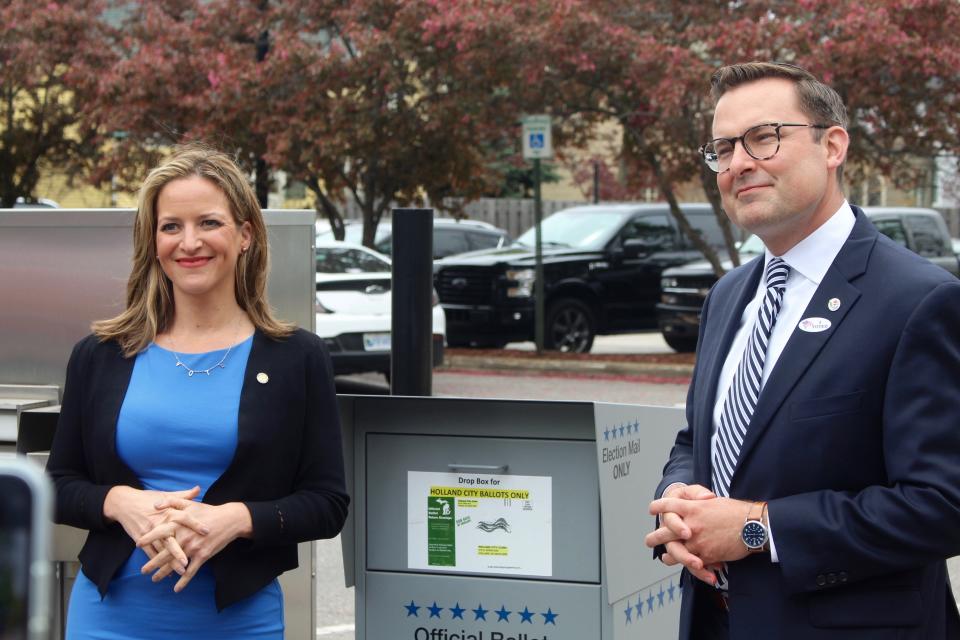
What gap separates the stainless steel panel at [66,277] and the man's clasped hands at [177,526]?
5.11 feet

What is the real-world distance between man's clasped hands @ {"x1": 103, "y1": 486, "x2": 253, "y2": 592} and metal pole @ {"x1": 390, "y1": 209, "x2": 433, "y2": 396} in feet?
3.74

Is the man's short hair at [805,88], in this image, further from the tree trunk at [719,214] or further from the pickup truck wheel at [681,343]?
the pickup truck wheel at [681,343]

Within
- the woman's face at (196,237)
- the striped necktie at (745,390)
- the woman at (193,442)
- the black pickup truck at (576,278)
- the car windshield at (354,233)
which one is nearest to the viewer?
the striped necktie at (745,390)

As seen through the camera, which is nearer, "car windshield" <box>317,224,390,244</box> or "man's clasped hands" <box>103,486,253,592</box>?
"man's clasped hands" <box>103,486,253,592</box>

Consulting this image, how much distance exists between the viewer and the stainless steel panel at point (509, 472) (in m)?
3.66

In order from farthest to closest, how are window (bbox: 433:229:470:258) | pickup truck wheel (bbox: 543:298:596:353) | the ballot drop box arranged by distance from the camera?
window (bbox: 433:229:470:258)
pickup truck wheel (bbox: 543:298:596:353)
the ballot drop box

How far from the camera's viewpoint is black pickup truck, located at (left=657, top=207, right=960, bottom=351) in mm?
16969

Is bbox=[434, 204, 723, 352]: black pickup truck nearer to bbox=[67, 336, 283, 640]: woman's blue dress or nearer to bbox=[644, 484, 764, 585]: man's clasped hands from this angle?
bbox=[67, 336, 283, 640]: woman's blue dress

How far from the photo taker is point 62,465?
3.02 meters

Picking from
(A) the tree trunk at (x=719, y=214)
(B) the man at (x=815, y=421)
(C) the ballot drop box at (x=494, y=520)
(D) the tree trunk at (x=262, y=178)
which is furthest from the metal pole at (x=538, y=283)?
(B) the man at (x=815, y=421)

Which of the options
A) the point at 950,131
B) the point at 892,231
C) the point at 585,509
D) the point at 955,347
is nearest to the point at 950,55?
the point at 950,131

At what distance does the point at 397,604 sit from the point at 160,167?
1473mm

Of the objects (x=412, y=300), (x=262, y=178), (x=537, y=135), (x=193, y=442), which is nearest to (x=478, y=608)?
(x=412, y=300)

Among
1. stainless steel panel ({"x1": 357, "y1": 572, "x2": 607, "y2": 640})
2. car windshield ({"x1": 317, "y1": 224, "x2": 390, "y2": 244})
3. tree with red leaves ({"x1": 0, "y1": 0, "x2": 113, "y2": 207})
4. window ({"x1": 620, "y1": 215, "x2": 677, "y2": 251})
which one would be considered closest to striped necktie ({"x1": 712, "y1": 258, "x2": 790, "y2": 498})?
stainless steel panel ({"x1": 357, "y1": 572, "x2": 607, "y2": 640})
